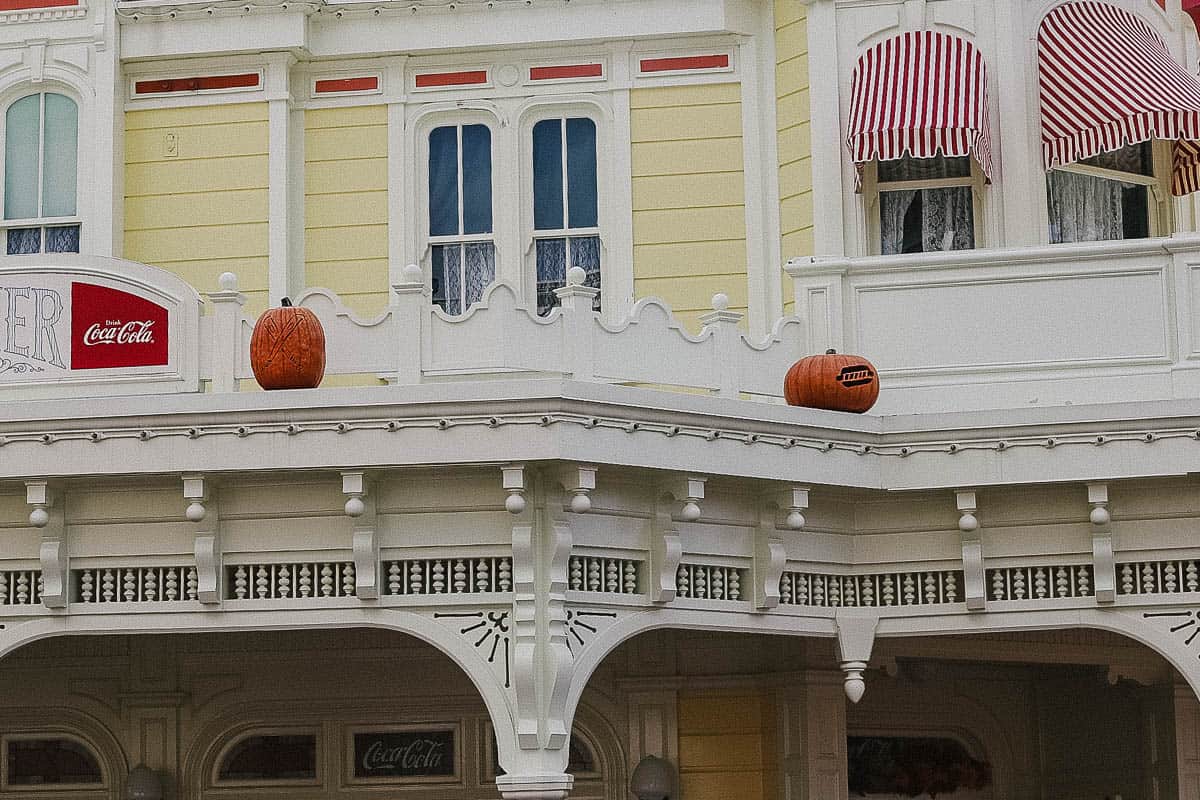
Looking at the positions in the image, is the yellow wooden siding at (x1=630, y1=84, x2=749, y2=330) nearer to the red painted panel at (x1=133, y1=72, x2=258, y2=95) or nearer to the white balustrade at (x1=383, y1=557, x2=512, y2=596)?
the red painted panel at (x1=133, y1=72, x2=258, y2=95)

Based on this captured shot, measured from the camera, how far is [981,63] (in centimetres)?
1498

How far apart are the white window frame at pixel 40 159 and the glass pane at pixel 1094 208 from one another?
7780 millimetres

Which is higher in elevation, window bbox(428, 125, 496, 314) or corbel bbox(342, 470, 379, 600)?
window bbox(428, 125, 496, 314)

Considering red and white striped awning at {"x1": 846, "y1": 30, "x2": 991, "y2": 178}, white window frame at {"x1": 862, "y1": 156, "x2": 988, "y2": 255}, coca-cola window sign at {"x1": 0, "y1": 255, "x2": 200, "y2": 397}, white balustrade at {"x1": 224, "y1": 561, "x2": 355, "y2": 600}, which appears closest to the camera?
white balustrade at {"x1": 224, "y1": 561, "x2": 355, "y2": 600}

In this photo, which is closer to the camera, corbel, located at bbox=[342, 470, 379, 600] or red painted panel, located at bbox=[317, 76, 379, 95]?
corbel, located at bbox=[342, 470, 379, 600]

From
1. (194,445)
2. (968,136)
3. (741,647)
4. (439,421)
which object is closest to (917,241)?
(968,136)

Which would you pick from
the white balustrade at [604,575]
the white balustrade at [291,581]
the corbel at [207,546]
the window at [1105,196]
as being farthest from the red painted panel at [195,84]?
the window at [1105,196]

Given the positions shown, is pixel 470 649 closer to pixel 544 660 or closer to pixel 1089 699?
pixel 544 660

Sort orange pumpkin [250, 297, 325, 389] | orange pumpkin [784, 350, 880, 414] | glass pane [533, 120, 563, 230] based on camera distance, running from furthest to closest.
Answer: glass pane [533, 120, 563, 230] → orange pumpkin [784, 350, 880, 414] → orange pumpkin [250, 297, 325, 389]

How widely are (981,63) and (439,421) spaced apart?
5.52m

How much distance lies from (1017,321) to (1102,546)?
1702mm

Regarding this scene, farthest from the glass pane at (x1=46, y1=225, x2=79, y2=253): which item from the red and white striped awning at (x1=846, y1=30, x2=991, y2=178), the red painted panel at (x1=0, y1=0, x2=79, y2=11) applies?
the red and white striped awning at (x1=846, y1=30, x2=991, y2=178)

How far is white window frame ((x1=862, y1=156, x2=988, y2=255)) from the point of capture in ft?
49.6

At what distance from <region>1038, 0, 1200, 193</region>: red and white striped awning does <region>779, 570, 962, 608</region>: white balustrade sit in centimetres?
347
